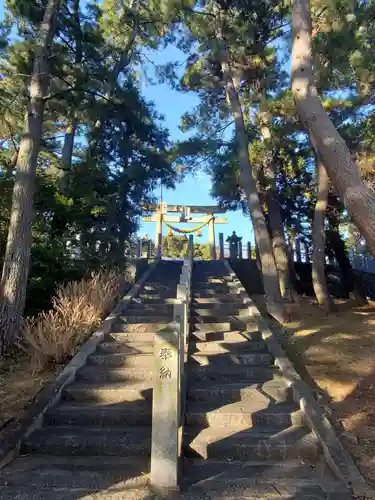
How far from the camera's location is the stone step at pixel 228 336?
22.9ft

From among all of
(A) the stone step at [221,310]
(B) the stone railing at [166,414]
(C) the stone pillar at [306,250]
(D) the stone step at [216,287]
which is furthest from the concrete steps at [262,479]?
(C) the stone pillar at [306,250]

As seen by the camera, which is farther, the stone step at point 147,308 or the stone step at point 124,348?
the stone step at point 147,308

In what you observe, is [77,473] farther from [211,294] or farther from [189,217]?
[189,217]

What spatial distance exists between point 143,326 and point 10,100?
20.0 ft

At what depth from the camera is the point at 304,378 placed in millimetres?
5938

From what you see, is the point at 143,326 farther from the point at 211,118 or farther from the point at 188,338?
the point at 211,118

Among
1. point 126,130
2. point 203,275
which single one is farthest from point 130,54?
point 203,275

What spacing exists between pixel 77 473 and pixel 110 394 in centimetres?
139

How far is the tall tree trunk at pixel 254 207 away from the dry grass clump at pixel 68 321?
3.54 meters

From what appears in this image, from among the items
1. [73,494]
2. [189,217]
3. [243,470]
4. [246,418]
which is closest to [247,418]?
[246,418]

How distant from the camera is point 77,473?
386 centimetres

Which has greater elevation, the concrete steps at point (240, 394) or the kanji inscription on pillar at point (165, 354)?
the kanji inscription on pillar at point (165, 354)

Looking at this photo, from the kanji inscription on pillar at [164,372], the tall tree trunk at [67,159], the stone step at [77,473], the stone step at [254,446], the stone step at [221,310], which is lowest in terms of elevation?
the stone step at [77,473]

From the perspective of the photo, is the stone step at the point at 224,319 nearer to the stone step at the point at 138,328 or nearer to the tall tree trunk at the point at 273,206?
the stone step at the point at 138,328
